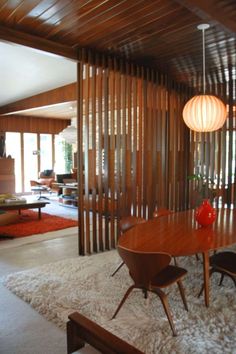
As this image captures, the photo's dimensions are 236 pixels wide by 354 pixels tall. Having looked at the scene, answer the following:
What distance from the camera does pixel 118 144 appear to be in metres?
4.64

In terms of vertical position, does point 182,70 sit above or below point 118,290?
above

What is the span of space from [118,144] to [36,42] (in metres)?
1.79

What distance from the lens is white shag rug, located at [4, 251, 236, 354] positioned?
223 centimetres

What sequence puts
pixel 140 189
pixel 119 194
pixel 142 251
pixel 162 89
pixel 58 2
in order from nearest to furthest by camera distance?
pixel 142 251 → pixel 58 2 → pixel 119 194 → pixel 140 189 → pixel 162 89

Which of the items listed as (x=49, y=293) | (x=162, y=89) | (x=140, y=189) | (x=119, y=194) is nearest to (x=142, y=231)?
(x=49, y=293)

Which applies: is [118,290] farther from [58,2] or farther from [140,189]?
[58,2]

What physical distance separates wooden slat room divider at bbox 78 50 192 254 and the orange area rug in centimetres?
132

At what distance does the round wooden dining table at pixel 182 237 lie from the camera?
238 centimetres

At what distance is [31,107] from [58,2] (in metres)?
6.93

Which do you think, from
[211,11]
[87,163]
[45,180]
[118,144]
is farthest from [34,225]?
[45,180]

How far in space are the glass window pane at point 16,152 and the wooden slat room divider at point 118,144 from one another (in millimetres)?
7837

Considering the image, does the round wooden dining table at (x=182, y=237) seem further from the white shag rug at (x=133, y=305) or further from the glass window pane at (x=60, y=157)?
the glass window pane at (x=60, y=157)

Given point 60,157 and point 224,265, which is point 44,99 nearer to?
point 60,157

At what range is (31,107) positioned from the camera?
948 centimetres
